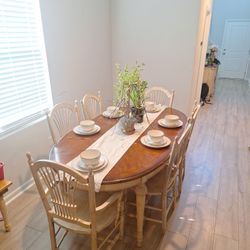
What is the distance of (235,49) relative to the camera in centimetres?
806

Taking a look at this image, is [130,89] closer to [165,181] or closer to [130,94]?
[130,94]

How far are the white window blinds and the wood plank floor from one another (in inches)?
35.3

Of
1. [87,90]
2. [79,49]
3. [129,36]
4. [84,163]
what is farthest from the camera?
[129,36]

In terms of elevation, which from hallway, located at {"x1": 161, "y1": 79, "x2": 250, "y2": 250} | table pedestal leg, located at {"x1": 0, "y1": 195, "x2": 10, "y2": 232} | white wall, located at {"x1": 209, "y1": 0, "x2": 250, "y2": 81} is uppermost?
white wall, located at {"x1": 209, "y1": 0, "x2": 250, "y2": 81}

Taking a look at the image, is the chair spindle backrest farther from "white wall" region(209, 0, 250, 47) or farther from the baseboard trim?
"white wall" region(209, 0, 250, 47)

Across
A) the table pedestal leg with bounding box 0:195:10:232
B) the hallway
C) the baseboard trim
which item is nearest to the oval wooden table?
the hallway

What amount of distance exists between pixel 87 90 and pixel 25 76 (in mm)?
1155

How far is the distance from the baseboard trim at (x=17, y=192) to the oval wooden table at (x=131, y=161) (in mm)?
963

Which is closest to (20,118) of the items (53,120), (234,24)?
(53,120)

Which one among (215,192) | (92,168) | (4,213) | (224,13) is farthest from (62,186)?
(224,13)

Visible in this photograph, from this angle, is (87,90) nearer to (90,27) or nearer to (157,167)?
(90,27)

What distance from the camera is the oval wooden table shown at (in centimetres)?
142

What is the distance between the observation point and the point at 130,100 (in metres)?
1.94

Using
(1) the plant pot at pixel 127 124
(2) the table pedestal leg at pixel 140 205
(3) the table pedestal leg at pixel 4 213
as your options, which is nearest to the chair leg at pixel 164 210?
(2) the table pedestal leg at pixel 140 205
